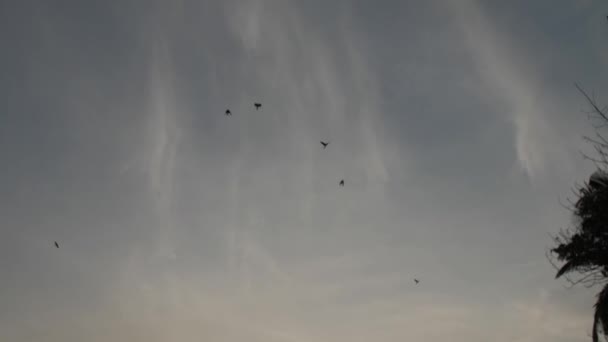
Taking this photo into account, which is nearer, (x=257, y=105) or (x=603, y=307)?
(x=603, y=307)

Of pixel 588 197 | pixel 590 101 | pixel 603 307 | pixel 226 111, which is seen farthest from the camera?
pixel 226 111

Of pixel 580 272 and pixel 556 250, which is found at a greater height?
pixel 556 250

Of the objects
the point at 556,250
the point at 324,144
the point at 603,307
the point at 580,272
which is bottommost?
the point at 603,307

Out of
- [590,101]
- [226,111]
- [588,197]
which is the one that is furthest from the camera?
[226,111]

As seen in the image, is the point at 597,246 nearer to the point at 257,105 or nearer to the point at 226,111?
the point at 257,105

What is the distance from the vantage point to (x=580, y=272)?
1962cm

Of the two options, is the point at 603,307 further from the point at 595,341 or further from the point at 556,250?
the point at 556,250

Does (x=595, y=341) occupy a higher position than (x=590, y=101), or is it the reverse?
(x=590, y=101)

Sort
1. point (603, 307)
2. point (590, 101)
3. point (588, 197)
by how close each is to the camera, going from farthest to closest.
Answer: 1. point (588, 197)
2. point (603, 307)
3. point (590, 101)

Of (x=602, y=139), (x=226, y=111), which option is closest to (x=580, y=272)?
(x=602, y=139)

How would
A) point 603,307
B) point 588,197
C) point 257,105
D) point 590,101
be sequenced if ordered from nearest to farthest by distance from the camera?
point 590,101
point 603,307
point 588,197
point 257,105

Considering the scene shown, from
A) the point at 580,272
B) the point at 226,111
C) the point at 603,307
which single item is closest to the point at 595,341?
the point at 603,307

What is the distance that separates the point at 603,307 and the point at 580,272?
1.83 metres

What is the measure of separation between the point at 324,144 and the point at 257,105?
13.9ft
